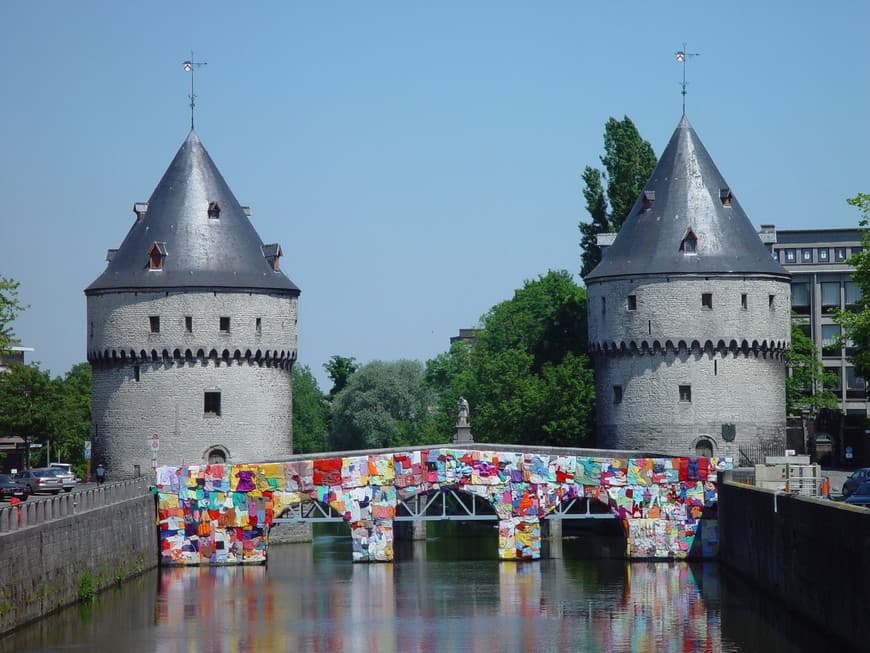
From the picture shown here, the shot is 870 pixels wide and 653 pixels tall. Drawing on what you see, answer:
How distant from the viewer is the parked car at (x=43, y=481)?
67281 mm

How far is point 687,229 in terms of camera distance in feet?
243

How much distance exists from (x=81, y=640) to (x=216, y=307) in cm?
2949

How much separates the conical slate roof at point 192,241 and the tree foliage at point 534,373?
13.7 m

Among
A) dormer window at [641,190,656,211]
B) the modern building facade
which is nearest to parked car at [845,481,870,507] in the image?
dormer window at [641,190,656,211]

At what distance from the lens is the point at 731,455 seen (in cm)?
7269

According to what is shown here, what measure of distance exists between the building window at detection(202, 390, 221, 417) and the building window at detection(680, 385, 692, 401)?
60.0 ft

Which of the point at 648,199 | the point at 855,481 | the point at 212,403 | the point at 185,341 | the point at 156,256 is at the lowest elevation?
the point at 855,481

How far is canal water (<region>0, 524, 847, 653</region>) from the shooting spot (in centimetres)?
4356

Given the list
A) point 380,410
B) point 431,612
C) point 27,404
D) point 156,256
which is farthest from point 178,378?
point 380,410

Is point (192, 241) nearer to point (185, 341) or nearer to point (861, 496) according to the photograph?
point (185, 341)

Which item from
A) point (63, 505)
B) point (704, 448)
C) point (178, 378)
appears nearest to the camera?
point (63, 505)

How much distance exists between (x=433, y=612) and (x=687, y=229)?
28805mm

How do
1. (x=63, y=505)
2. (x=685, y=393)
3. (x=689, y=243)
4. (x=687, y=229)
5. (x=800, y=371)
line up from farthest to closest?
(x=800, y=371)
(x=687, y=229)
(x=689, y=243)
(x=685, y=393)
(x=63, y=505)

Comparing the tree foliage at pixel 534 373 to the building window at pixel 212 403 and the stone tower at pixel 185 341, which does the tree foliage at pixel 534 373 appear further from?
the building window at pixel 212 403
